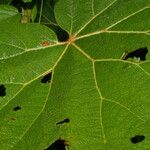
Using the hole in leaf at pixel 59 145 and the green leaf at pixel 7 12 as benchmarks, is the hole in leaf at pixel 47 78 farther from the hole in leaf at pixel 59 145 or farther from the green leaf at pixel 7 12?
the green leaf at pixel 7 12

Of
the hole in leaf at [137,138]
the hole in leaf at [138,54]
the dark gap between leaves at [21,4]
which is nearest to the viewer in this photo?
the hole in leaf at [137,138]

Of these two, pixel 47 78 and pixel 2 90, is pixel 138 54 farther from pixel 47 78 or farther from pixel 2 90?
pixel 2 90

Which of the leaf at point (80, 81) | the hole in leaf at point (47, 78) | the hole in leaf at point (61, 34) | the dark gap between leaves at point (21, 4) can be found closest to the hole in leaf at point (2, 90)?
the leaf at point (80, 81)

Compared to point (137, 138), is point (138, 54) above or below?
above

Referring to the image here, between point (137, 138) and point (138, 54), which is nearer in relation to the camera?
point (137, 138)

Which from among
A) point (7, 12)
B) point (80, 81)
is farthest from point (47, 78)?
point (7, 12)

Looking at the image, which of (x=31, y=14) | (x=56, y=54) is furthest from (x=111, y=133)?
(x=31, y=14)

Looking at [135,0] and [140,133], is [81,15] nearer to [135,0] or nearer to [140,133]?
[135,0]

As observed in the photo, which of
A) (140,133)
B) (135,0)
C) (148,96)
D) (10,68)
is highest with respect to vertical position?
(135,0)
